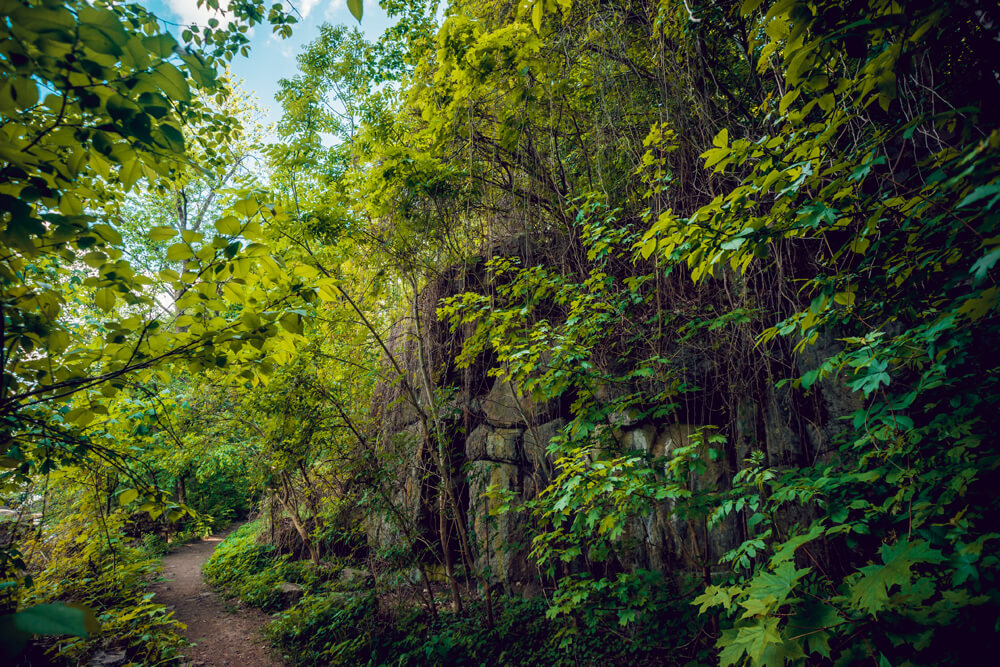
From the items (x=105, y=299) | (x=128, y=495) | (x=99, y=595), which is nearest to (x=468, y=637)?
(x=99, y=595)

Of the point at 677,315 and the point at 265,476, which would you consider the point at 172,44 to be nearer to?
the point at 677,315

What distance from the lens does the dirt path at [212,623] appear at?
5137mm

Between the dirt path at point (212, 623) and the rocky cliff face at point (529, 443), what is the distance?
6.69ft


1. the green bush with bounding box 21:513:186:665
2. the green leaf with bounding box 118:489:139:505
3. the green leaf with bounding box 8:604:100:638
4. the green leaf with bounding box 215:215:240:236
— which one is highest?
the green leaf with bounding box 215:215:240:236

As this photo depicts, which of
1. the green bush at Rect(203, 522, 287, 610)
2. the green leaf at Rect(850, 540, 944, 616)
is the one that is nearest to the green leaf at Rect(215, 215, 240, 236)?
the green leaf at Rect(850, 540, 944, 616)

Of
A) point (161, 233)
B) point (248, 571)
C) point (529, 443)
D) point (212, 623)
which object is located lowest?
point (212, 623)

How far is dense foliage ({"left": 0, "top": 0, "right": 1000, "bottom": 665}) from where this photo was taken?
1266mm

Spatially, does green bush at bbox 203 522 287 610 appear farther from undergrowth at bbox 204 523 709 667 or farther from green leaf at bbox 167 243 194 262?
green leaf at bbox 167 243 194 262

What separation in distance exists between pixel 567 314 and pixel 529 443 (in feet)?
5.82

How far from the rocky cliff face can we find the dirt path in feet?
6.69

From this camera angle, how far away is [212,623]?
20.7 ft

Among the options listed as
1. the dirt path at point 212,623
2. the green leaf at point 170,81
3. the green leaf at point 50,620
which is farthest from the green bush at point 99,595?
the green leaf at point 170,81

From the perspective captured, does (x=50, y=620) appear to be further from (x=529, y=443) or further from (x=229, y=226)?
(x=529, y=443)

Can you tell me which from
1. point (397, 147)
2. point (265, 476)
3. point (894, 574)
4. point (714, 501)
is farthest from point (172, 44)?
point (265, 476)
